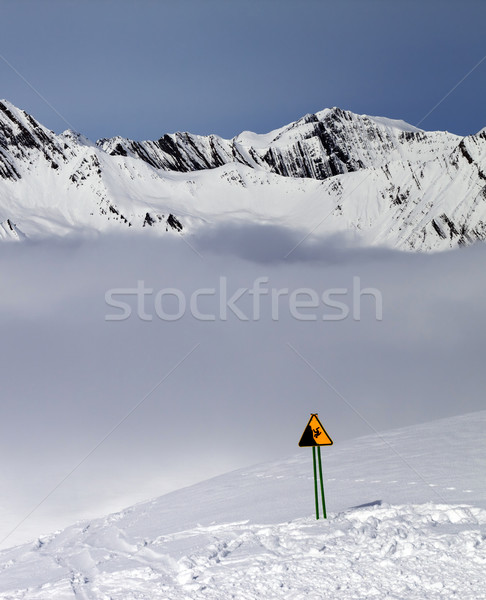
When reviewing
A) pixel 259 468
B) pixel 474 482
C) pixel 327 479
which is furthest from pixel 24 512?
pixel 474 482

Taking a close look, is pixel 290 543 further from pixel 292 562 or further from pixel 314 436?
pixel 314 436

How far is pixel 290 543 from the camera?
13.0m

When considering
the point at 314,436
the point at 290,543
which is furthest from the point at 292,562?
the point at 314,436

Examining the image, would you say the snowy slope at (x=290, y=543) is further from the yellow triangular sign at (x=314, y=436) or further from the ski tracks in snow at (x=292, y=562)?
the yellow triangular sign at (x=314, y=436)

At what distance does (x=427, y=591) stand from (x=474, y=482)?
6483 millimetres

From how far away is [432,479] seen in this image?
17.2 meters

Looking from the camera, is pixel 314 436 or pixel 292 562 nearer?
pixel 292 562

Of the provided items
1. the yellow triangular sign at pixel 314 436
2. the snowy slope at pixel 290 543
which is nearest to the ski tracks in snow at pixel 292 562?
the snowy slope at pixel 290 543

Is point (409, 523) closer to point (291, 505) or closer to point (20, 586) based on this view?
point (291, 505)

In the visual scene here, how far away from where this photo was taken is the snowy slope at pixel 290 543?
1112 cm

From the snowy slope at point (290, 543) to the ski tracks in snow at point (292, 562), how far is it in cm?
2

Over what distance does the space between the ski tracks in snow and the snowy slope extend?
0.02 m

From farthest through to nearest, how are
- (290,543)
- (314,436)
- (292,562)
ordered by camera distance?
1. (314,436)
2. (290,543)
3. (292,562)

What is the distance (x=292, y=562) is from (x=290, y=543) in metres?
1.00
